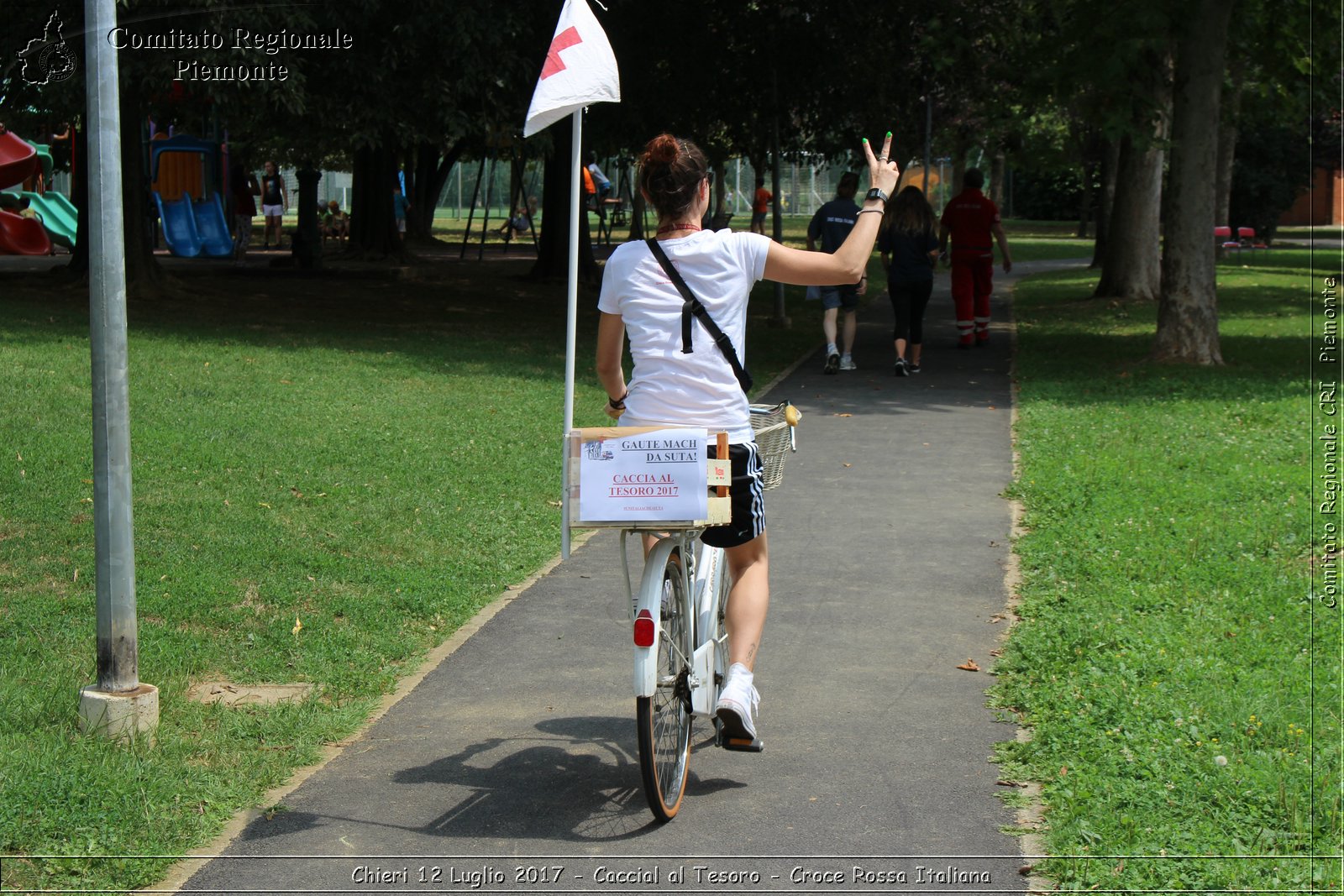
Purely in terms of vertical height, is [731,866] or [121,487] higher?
[121,487]

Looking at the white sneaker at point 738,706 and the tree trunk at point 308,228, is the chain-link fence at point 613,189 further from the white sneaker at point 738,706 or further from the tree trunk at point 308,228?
the white sneaker at point 738,706

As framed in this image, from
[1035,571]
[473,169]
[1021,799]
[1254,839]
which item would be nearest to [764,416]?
[1021,799]

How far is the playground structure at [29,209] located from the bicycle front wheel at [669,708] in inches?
1008

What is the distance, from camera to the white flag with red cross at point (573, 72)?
4.73 meters

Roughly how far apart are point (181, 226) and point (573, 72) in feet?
83.8

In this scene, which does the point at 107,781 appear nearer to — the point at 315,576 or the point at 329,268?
the point at 315,576

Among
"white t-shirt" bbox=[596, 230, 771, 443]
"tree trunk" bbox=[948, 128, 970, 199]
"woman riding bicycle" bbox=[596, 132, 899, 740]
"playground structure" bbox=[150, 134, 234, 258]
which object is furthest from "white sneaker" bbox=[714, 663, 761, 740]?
"tree trunk" bbox=[948, 128, 970, 199]

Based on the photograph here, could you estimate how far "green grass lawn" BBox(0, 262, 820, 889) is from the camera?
181 inches

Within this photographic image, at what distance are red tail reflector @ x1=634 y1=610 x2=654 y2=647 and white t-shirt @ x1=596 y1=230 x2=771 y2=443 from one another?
23.7 inches

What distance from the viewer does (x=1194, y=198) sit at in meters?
15.1

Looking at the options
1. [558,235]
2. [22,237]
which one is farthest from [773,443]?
[22,237]

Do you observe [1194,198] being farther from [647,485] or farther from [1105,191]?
[1105,191]

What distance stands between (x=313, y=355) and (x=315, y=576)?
850 cm

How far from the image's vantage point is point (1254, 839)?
4.18 metres
